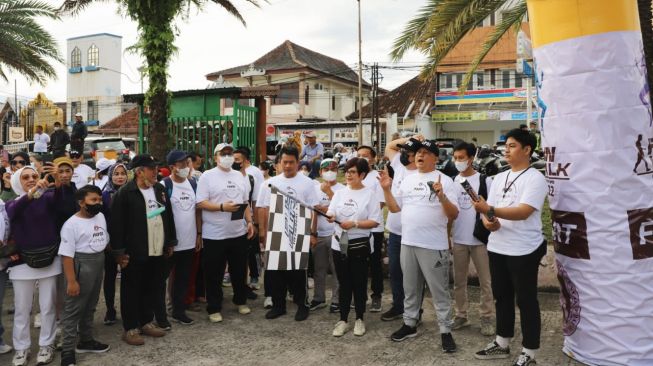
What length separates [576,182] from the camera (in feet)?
14.8

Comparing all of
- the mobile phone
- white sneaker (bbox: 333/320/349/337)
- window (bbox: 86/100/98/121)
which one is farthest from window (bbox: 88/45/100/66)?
the mobile phone

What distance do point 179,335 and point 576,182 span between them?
4.19m

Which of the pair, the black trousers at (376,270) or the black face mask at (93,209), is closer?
the black face mask at (93,209)

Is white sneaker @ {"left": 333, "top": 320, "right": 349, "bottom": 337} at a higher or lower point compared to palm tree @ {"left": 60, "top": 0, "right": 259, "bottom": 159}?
lower

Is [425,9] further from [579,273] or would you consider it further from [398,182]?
[579,273]

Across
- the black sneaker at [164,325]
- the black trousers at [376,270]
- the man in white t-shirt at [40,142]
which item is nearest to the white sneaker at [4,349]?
the black sneaker at [164,325]

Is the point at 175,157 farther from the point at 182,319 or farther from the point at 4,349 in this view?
the point at 4,349

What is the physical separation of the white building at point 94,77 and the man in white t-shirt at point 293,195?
43.3 m

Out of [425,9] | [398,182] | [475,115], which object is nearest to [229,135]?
[425,9]

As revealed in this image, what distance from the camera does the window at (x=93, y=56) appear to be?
44.5 m

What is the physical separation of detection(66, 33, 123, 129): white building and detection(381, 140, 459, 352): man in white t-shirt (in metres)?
44.9

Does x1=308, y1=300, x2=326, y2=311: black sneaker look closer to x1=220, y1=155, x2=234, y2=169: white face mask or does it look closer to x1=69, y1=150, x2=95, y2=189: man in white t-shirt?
x1=220, y1=155, x2=234, y2=169: white face mask

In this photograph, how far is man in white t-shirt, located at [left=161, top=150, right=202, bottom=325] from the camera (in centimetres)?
578

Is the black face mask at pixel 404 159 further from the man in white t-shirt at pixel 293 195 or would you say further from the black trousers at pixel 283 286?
the black trousers at pixel 283 286
